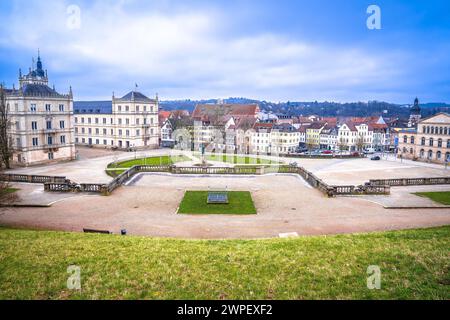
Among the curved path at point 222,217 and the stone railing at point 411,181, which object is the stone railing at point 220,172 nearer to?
the curved path at point 222,217

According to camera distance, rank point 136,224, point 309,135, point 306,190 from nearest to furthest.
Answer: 1. point 136,224
2. point 306,190
3. point 309,135

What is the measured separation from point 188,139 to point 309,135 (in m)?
45.3

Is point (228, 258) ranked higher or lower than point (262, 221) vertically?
higher

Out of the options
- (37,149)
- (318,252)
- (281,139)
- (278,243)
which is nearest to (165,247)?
(278,243)

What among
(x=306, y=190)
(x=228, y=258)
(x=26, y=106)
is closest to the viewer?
(x=228, y=258)

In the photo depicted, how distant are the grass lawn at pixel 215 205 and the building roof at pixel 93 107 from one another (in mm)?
61405

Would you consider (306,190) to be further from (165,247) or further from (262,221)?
(165,247)

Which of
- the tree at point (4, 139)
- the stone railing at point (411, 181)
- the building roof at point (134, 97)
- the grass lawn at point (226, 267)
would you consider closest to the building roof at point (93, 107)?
the building roof at point (134, 97)

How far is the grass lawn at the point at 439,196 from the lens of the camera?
106ft

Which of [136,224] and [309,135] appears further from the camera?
[309,135]

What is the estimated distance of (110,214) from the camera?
87.8ft

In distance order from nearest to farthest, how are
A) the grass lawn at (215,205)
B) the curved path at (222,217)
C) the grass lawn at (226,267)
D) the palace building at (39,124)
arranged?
the grass lawn at (226,267) → the curved path at (222,217) → the grass lawn at (215,205) → the palace building at (39,124)

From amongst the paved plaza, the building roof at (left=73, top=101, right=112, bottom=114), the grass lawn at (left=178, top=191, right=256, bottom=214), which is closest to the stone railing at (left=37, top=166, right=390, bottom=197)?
the paved plaza

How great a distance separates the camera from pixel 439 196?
34.5m
